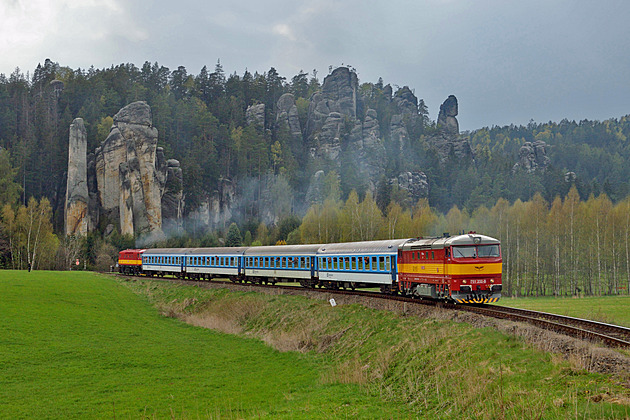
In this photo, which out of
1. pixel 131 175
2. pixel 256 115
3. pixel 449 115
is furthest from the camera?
pixel 449 115

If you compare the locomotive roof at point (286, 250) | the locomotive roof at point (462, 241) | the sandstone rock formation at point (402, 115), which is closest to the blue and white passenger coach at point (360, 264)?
the locomotive roof at point (286, 250)

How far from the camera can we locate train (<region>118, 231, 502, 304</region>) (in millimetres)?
24641

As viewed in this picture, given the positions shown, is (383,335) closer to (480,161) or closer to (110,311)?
(110,311)

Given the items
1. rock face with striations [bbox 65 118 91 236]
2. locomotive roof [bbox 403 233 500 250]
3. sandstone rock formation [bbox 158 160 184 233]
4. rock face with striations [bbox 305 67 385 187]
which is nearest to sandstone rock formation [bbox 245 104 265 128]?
rock face with striations [bbox 305 67 385 187]

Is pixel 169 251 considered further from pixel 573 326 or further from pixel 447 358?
pixel 573 326

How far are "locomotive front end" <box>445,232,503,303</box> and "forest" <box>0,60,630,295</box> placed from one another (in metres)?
42.7

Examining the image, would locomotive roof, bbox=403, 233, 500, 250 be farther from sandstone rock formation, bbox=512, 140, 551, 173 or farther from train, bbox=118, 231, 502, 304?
sandstone rock formation, bbox=512, 140, 551, 173

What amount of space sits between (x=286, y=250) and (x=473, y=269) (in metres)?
21.8

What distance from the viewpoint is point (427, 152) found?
161625 millimetres

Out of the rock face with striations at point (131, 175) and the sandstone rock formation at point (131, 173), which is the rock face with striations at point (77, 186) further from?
the sandstone rock formation at point (131, 173)

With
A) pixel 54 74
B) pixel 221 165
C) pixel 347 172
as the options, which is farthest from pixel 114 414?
pixel 54 74

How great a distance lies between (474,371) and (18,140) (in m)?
146

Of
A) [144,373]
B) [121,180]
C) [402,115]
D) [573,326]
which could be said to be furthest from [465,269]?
[402,115]

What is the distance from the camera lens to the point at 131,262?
256 feet
